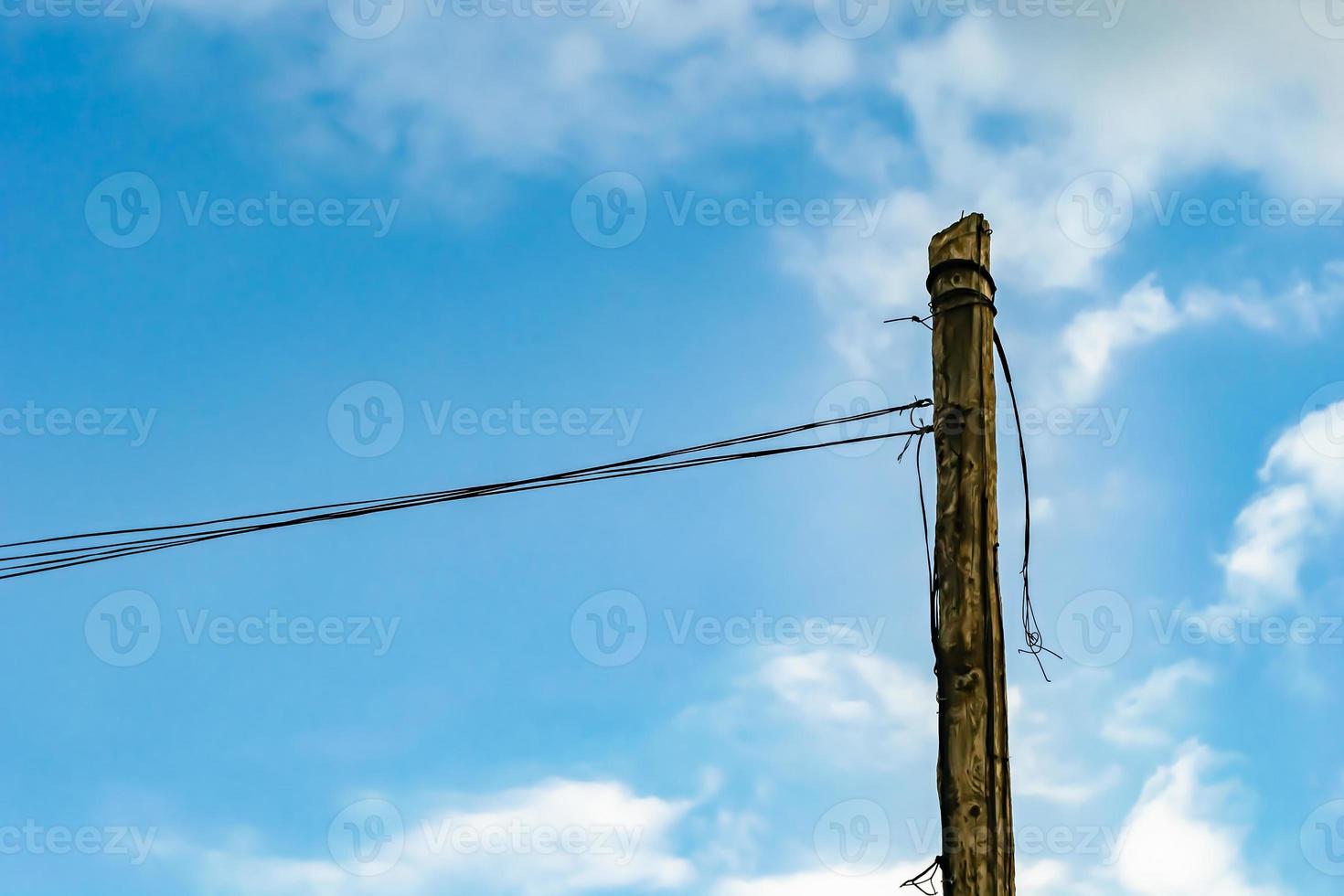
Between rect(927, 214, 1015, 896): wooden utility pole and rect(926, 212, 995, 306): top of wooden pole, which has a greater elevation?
rect(926, 212, 995, 306): top of wooden pole

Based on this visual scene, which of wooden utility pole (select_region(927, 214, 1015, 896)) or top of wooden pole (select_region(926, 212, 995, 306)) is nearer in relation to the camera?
wooden utility pole (select_region(927, 214, 1015, 896))

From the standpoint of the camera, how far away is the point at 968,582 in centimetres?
641

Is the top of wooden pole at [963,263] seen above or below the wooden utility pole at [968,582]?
above

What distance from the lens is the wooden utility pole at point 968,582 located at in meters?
6.08

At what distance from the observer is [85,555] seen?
9352mm

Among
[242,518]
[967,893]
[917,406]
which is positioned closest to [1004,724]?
[967,893]

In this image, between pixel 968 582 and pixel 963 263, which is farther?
pixel 963 263

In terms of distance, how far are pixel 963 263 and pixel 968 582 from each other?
1853mm

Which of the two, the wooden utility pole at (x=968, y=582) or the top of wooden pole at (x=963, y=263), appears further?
the top of wooden pole at (x=963, y=263)

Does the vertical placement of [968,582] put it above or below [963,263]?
below

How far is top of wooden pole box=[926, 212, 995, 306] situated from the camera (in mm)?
6906

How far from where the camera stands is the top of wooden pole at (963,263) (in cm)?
691

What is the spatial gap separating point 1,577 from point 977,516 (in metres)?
7.41

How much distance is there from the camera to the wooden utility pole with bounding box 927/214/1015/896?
608 cm
